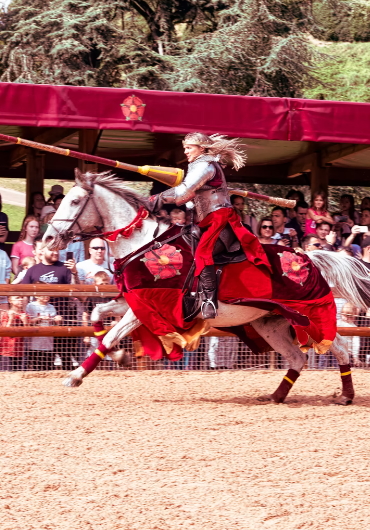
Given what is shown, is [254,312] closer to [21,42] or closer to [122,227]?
[122,227]

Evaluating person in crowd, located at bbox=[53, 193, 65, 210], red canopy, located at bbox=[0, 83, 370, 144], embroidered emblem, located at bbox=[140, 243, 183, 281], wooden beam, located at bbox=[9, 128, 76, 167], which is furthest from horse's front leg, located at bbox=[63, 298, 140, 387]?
wooden beam, located at bbox=[9, 128, 76, 167]

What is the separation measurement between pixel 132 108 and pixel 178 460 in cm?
501

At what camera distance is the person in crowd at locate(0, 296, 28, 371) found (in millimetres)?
7902

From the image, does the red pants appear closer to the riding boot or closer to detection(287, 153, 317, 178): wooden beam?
the riding boot

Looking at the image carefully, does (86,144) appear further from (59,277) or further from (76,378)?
(76,378)

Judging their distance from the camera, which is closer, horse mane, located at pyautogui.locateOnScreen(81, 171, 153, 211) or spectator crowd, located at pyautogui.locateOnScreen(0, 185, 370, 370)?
horse mane, located at pyautogui.locateOnScreen(81, 171, 153, 211)

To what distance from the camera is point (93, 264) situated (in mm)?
8133

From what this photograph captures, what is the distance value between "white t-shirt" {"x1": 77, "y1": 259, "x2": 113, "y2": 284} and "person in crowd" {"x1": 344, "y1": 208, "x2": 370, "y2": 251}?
2.70 m

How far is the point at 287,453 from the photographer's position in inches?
179

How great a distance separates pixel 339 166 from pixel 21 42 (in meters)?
12.7

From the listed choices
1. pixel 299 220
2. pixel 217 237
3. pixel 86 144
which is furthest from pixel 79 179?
pixel 299 220

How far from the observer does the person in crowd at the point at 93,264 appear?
7.95 metres

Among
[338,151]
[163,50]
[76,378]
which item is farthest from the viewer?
[163,50]

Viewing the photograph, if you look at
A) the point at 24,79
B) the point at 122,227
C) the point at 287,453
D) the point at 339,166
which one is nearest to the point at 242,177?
the point at 339,166
